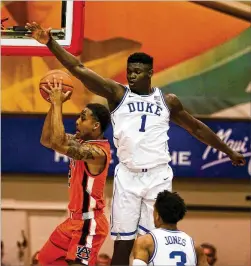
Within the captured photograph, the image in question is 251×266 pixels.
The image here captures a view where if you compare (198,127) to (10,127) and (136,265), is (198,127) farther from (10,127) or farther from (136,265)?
(10,127)

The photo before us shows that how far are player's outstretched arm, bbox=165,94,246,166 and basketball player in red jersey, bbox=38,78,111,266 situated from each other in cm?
45

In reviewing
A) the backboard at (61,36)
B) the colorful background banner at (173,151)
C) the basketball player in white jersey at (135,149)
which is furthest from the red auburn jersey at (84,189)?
the colorful background banner at (173,151)

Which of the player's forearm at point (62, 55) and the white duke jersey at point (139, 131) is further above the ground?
the player's forearm at point (62, 55)

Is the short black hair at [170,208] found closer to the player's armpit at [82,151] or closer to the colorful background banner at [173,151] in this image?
the player's armpit at [82,151]

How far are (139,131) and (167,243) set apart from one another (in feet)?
2.63

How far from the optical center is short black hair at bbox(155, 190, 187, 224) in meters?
3.62

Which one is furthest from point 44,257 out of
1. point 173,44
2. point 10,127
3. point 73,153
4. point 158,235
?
point 173,44

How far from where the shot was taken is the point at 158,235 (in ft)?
11.8

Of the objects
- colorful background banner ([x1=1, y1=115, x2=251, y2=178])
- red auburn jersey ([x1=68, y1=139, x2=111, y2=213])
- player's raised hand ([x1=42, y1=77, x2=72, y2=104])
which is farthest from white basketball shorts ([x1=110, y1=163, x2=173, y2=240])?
colorful background banner ([x1=1, y1=115, x2=251, y2=178])

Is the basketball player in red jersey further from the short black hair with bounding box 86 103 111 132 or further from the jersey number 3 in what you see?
the jersey number 3

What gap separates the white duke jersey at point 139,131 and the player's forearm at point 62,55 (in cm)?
39

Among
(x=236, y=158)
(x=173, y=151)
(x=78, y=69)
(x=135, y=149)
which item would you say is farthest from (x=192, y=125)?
(x=173, y=151)

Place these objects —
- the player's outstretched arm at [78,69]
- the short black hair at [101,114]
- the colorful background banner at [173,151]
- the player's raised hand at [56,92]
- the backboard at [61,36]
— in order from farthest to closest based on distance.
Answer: the colorful background banner at [173,151], the backboard at [61,36], the short black hair at [101,114], the player's raised hand at [56,92], the player's outstretched arm at [78,69]

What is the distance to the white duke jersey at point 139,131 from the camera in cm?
409
